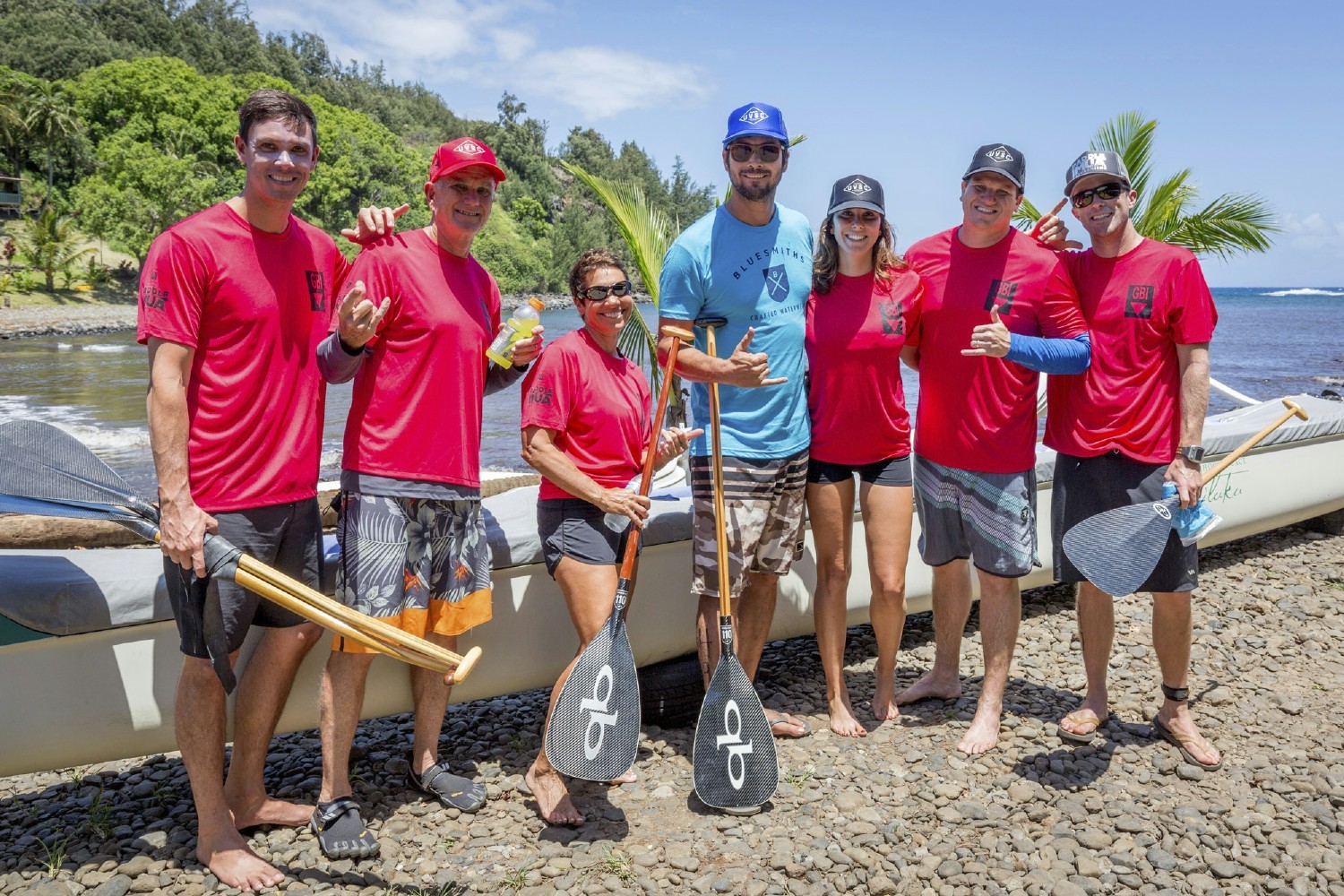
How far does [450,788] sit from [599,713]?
0.68 metres

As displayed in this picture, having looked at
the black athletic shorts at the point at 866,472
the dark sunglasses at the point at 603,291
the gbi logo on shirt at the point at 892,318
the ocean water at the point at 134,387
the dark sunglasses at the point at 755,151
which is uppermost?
the dark sunglasses at the point at 755,151

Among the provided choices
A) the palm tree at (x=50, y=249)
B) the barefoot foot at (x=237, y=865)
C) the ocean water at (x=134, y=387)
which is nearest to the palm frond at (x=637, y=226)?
the ocean water at (x=134, y=387)

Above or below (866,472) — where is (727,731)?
below

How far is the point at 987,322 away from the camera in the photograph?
371 centimetres

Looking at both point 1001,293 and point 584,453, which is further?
point 1001,293

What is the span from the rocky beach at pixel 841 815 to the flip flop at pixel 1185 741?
4 cm

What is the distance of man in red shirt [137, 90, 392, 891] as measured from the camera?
2699 millimetres

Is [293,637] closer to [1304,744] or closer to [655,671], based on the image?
[655,671]

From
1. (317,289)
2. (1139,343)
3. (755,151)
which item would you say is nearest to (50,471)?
(317,289)

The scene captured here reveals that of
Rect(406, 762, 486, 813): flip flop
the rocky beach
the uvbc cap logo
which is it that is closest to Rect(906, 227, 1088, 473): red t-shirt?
the uvbc cap logo

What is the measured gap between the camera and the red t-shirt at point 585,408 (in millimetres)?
3355

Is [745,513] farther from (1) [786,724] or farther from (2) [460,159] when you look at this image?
(2) [460,159]

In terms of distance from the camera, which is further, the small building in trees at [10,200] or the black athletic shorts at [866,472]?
the small building in trees at [10,200]

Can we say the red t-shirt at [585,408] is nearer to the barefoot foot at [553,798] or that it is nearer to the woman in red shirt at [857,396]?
the woman in red shirt at [857,396]
